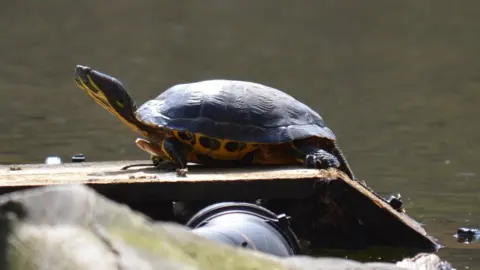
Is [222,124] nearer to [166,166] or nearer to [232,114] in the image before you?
[232,114]

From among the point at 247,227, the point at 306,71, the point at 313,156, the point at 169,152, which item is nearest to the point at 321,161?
the point at 313,156

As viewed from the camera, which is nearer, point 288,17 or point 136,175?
point 136,175

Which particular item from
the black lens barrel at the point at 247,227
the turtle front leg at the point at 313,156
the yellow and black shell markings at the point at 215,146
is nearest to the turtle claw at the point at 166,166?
the yellow and black shell markings at the point at 215,146

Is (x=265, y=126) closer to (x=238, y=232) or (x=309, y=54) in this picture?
(x=238, y=232)

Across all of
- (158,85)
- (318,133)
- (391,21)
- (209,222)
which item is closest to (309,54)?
(158,85)

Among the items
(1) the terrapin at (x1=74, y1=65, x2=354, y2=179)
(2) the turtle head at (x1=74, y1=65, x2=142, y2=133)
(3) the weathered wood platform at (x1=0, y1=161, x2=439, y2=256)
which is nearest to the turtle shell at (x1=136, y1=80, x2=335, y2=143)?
(1) the terrapin at (x1=74, y1=65, x2=354, y2=179)

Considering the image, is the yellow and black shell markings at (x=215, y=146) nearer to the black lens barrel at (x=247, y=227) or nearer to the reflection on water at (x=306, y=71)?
the black lens barrel at (x=247, y=227)

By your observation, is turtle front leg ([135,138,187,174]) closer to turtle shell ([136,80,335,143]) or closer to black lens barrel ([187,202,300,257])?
turtle shell ([136,80,335,143])
